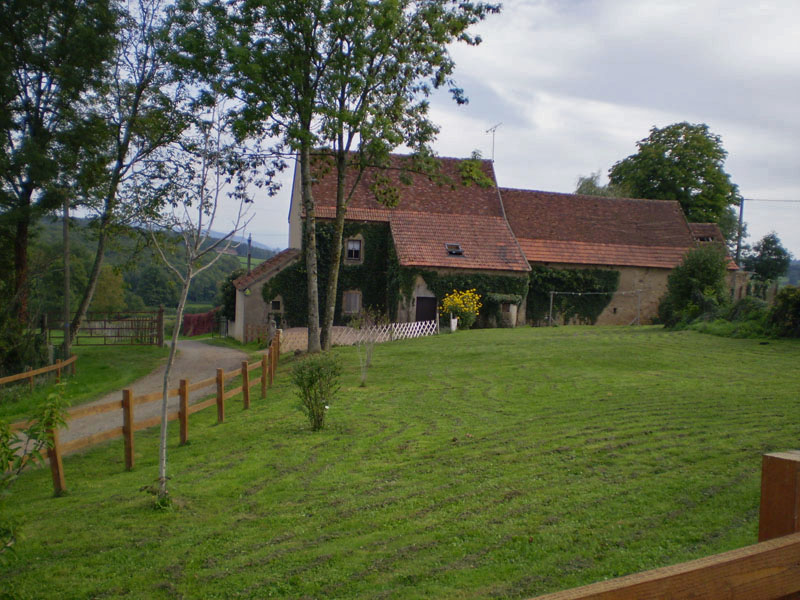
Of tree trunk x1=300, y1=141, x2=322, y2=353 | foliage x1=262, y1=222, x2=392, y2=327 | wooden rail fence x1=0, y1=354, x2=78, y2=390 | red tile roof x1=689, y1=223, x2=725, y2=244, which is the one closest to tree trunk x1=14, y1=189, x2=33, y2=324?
wooden rail fence x1=0, y1=354, x2=78, y2=390

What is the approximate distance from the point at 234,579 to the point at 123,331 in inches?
1007

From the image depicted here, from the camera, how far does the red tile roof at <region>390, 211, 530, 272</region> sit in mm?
30562

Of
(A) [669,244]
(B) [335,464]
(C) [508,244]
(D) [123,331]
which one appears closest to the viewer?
(B) [335,464]

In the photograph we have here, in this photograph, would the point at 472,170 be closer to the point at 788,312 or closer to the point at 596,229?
the point at 788,312

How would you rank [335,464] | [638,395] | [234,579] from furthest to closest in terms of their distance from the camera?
[638,395], [335,464], [234,579]

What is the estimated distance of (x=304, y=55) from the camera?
19.9 m

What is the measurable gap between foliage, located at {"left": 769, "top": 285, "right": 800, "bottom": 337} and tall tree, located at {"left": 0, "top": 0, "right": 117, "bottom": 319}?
75.6 ft

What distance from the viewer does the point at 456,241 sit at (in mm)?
31844

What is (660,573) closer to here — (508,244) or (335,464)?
(335,464)

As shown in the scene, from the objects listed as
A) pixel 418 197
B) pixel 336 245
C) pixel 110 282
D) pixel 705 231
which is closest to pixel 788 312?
pixel 336 245

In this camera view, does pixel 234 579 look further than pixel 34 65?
No

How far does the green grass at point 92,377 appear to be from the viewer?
556 inches

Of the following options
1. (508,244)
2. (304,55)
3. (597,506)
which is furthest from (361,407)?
(508,244)

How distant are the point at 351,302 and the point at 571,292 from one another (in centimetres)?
1154
